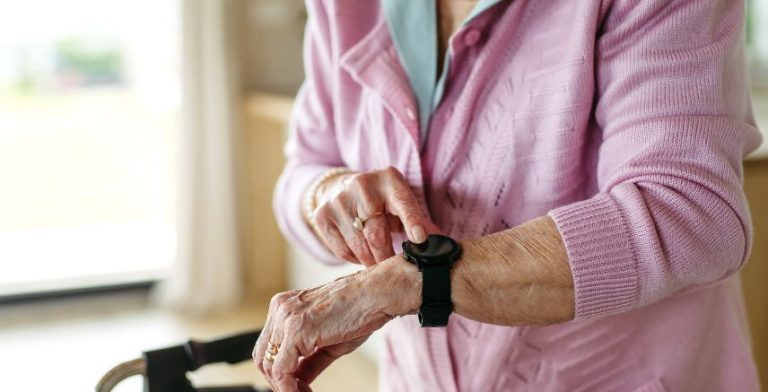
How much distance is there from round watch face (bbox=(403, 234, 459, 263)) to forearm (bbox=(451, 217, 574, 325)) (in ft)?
0.04

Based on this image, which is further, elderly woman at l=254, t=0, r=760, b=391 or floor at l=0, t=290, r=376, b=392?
floor at l=0, t=290, r=376, b=392

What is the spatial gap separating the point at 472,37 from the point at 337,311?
323mm

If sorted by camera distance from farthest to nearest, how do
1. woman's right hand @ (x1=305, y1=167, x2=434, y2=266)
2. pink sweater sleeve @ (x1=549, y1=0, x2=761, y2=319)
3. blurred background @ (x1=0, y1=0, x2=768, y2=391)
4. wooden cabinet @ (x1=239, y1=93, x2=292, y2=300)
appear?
wooden cabinet @ (x1=239, y1=93, x2=292, y2=300)
blurred background @ (x1=0, y1=0, x2=768, y2=391)
woman's right hand @ (x1=305, y1=167, x2=434, y2=266)
pink sweater sleeve @ (x1=549, y1=0, x2=761, y2=319)

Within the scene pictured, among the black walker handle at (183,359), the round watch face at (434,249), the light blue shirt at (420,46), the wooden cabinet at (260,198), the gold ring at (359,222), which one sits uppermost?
the light blue shirt at (420,46)

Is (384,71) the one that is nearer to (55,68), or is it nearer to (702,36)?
(702,36)

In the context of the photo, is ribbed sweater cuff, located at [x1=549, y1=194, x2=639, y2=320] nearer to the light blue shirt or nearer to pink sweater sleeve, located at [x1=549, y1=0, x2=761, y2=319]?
pink sweater sleeve, located at [x1=549, y1=0, x2=761, y2=319]

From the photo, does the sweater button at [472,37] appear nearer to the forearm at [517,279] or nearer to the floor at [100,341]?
the forearm at [517,279]

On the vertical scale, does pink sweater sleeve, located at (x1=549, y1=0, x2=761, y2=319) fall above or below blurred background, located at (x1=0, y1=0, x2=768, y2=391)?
above

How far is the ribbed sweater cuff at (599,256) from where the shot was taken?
667mm

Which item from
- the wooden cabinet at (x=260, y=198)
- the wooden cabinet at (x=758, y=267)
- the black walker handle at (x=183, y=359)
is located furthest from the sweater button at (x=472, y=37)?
the wooden cabinet at (x=260, y=198)

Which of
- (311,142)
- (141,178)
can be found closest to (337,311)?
(311,142)

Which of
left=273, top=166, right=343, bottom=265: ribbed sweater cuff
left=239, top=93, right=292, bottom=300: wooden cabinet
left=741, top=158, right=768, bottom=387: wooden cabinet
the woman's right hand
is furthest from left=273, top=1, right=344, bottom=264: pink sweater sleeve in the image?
left=239, top=93, right=292, bottom=300: wooden cabinet

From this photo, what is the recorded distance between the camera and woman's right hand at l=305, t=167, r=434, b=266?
778 mm

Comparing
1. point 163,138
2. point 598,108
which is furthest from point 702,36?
point 163,138
